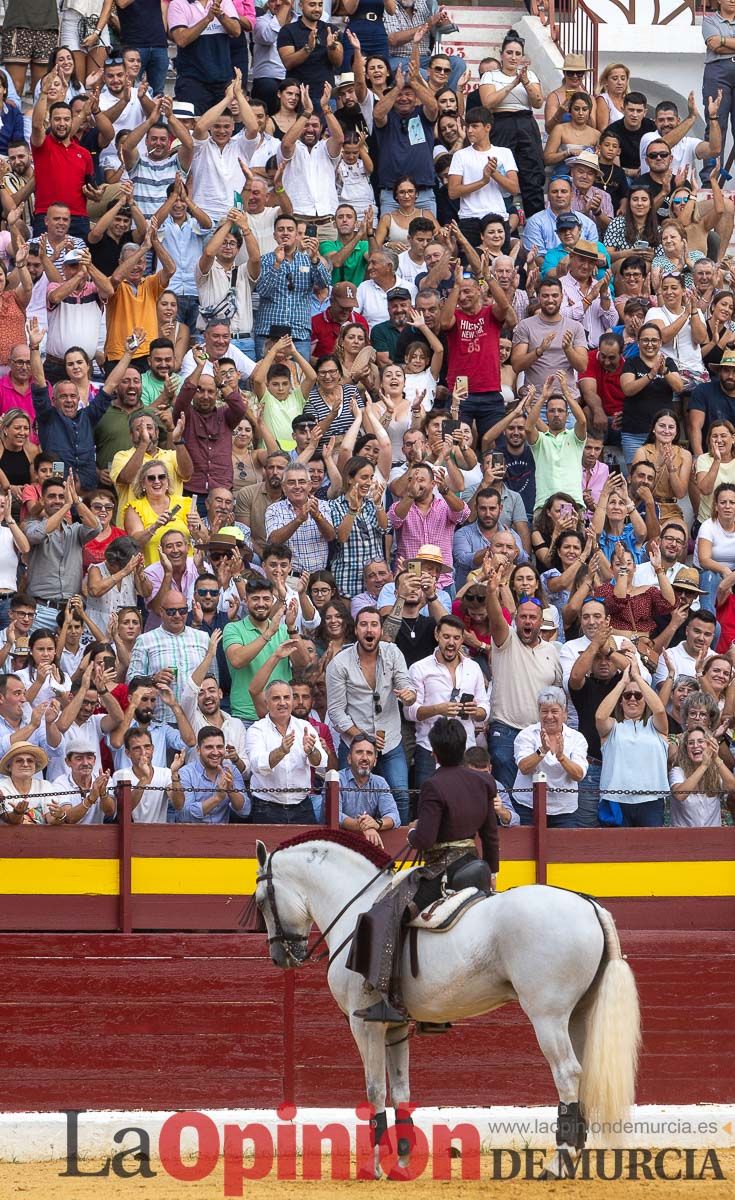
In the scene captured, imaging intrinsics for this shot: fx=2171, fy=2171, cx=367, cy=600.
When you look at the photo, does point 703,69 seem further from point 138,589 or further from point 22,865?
point 22,865

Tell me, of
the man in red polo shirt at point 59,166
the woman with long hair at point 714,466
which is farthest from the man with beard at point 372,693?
the man in red polo shirt at point 59,166

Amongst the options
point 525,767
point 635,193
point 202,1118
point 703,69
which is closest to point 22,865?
point 202,1118

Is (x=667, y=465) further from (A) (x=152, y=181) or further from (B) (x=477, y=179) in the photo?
(A) (x=152, y=181)

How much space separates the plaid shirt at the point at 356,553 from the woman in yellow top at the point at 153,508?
0.98 m

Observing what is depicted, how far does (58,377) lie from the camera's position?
578 inches

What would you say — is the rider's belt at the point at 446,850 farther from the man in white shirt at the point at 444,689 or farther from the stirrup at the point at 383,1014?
the man in white shirt at the point at 444,689

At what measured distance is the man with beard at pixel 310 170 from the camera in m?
16.3

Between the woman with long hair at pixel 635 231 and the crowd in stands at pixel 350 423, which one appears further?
the woman with long hair at pixel 635 231

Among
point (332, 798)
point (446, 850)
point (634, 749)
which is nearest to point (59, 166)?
point (332, 798)

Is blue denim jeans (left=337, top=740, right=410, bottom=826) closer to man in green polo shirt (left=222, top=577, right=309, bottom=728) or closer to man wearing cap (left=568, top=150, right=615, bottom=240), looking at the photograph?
man in green polo shirt (left=222, top=577, right=309, bottom=728)

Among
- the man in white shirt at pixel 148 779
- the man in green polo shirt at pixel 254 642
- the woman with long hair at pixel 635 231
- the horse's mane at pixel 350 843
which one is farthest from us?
the woman with long hair at pixel 635 231

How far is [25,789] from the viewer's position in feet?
38.2

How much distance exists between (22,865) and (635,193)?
8070 millimetres

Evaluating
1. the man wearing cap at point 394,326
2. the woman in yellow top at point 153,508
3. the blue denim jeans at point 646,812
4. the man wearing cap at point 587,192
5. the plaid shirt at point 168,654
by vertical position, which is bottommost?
the blue denim jeans at point 646,812
